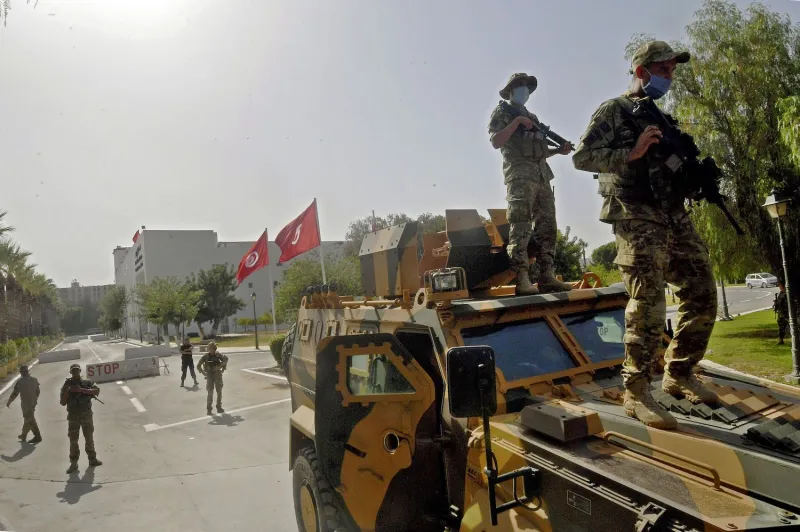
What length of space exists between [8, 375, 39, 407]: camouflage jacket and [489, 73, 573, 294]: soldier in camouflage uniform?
33.6 feet

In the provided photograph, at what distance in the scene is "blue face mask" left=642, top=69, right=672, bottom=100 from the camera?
327cm

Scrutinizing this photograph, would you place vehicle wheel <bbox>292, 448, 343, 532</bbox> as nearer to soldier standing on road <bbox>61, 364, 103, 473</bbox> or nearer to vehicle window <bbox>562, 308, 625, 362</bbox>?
vehicle window <bbox>562, 308, 625, 362</bbox>

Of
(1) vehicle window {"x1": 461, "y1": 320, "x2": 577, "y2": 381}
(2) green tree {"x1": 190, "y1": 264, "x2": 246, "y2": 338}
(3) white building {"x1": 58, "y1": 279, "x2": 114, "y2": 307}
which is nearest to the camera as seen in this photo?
(1) vehicle window {"x1": 461, "y1": 320, "x2": 577, "y2": 381}

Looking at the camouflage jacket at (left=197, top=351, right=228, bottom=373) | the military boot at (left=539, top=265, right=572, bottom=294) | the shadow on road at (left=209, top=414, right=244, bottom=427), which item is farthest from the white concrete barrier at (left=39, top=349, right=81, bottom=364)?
the military boot at (left=539, top=265, right=572, bottom=294)

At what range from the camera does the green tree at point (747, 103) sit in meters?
14.0

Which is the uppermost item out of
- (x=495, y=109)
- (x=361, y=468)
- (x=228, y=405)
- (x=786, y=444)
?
(x=495, y=109)

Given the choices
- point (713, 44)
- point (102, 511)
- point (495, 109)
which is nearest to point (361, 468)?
point (495, 109)

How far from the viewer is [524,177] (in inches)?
210

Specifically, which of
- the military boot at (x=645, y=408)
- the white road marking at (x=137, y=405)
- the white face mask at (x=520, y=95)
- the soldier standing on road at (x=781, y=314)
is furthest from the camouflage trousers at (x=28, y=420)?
the soldier standing on road at (x=781, y=314)

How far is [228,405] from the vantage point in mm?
13664

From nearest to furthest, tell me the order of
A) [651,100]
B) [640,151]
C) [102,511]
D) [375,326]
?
[640,151] → [651,100] → [375,326] → [102,511]

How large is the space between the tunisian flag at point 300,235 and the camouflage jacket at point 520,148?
1213cm

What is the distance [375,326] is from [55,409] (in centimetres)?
1406

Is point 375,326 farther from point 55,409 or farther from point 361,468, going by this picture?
point 55,409
